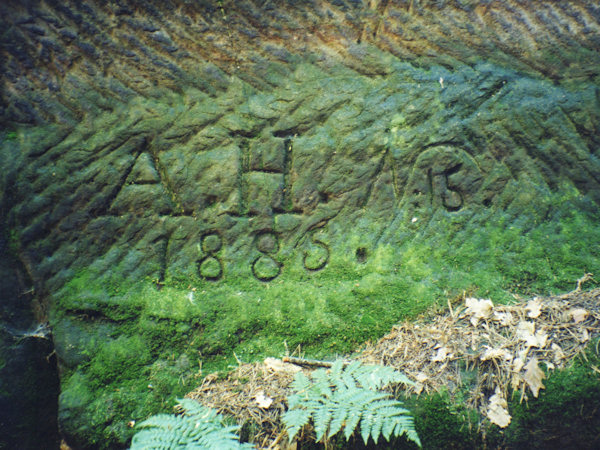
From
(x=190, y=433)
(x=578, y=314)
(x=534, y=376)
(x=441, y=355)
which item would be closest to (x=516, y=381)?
(x=534, y=376)

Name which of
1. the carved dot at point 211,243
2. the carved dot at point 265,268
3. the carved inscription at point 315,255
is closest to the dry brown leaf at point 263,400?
the carved dot at point 265,268

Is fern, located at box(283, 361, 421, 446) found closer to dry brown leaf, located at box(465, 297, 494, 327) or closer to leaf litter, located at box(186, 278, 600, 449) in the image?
leaf litter, located at box(186, 278, 600, 449)

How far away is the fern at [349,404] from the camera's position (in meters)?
2.21

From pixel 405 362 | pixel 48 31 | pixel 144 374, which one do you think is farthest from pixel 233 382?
pixel 48 31

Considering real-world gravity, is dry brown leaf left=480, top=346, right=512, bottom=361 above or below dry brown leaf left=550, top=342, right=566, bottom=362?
below

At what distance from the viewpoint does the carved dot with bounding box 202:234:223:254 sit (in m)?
3.12

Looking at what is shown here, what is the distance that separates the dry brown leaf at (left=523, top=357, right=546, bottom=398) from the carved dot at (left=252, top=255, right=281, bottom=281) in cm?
169

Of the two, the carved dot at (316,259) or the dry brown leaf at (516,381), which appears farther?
the carved dot at (316,259)

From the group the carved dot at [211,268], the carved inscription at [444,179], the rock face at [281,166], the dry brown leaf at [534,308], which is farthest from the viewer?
the carved inscription at [444,179]

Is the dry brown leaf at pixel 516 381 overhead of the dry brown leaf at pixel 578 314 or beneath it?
beneath

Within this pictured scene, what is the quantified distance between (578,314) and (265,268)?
2.07m

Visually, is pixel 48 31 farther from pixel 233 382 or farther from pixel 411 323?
pixel 411 323

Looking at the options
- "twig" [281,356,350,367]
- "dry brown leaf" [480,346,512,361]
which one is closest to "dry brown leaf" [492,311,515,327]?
"dry brown leaf" [480,346,512,361]

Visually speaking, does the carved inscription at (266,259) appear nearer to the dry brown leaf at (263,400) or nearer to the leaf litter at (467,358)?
the leaf litter at (467,358)
